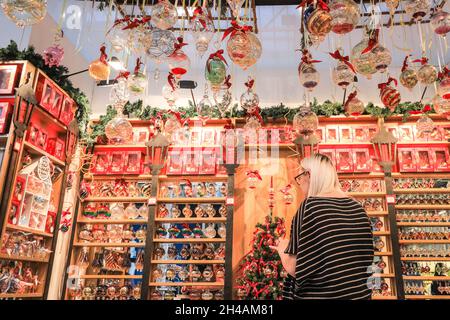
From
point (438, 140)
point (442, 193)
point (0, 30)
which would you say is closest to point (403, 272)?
point (442, 193)

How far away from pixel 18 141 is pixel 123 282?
2.22 m

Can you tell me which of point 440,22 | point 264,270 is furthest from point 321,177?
point 264,270

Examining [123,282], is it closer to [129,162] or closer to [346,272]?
[129,162]

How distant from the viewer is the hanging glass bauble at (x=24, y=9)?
1987mm

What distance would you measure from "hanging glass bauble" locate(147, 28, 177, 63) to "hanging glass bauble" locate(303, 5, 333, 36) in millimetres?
838

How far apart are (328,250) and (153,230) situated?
3696mm

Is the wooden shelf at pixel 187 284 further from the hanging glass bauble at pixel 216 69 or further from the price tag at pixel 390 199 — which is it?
the hanging glass bauble at pixel 216 69

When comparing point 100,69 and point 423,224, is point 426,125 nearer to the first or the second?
point 423,224

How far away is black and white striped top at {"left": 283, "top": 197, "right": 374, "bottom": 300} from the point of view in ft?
4.11

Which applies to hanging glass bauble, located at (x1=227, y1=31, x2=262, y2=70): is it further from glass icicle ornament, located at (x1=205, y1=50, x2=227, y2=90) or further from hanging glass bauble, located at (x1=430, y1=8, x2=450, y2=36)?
hanging glass bauble, located at (x1=430, y1=8, x2=450, y2=36)

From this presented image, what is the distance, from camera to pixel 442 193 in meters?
4.69

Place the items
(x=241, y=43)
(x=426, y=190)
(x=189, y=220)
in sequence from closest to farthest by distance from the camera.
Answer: (x=241, y=43) < (x=426, y=190) < (x=189, y=220)

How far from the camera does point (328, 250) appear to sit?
1.28 meters

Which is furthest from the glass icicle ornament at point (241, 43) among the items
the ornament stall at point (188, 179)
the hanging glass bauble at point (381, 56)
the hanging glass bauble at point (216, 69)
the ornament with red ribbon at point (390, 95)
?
the ornament stall at point (188, 179)
